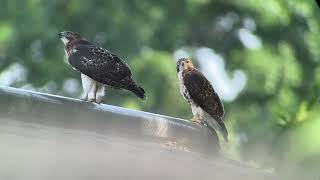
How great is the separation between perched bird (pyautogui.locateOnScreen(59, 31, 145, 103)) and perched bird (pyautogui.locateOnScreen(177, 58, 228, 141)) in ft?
0.46

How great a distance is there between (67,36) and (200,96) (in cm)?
38

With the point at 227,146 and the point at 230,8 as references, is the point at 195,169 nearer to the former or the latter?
the point at 227,146

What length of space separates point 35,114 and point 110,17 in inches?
17.3

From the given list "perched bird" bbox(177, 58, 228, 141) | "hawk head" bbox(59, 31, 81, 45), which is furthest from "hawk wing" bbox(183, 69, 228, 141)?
"hawk head" bbox(59, 31, 81, 45)

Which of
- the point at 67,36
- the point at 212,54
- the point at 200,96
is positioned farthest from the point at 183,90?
the point at 67,36

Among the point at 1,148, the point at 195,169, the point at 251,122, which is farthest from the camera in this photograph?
the point at 251,122

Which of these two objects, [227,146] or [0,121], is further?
[227,146]

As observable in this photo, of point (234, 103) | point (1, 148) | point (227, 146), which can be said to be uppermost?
point (234, 103)

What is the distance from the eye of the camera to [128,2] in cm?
203

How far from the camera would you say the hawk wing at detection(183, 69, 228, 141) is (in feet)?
6.34

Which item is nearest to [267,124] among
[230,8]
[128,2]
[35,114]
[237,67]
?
[237,67]

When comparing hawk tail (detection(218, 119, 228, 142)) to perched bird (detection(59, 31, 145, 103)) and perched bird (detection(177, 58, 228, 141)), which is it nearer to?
perched bird (detection(177, 58, 228, 141))

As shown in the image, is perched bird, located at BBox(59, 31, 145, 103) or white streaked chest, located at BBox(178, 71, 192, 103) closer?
perched bird, located at BBox(59, 31, 145, 103)

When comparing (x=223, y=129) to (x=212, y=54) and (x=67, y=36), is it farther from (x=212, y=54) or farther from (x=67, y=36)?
(x=67, y=36)
